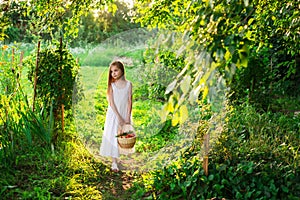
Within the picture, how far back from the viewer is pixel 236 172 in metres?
3.43

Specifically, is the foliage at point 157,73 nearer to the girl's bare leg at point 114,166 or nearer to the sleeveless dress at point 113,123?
the sleeveless dress at point 113,123

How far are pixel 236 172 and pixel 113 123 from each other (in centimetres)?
143

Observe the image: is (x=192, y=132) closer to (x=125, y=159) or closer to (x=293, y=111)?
(x=125, y=159)

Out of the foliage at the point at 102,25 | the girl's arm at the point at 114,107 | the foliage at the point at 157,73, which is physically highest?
the foliage at the point at 102,25

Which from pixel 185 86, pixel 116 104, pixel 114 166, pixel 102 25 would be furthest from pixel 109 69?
pixel 102 25

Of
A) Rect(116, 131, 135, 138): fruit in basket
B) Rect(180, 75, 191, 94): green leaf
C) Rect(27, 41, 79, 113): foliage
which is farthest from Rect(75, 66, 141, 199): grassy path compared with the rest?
Rect(180, 75, 191, 94): green leaf

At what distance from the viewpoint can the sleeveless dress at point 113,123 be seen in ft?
13.6

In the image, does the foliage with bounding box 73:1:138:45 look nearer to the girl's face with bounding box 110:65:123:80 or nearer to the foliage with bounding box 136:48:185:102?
the foliage with bounding box 136:48:185:102

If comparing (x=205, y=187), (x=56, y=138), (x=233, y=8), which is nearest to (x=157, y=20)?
(x=56, y=138)

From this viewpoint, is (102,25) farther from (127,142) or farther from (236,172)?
(236,172)

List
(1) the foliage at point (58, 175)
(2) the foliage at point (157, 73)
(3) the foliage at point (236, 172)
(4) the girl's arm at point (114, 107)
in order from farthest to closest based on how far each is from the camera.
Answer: (2) the foliage at point (157, 73) < (4) the girl's arm at point (114, 107) < (1) the foliage at point (58, 175) < (3) the foliage at point (236, 172)

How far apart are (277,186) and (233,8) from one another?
1913 mm

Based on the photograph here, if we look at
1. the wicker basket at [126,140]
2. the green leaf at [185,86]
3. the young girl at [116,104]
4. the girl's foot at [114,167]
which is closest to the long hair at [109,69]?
the young girl at [116,104]

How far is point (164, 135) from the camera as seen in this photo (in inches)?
180
